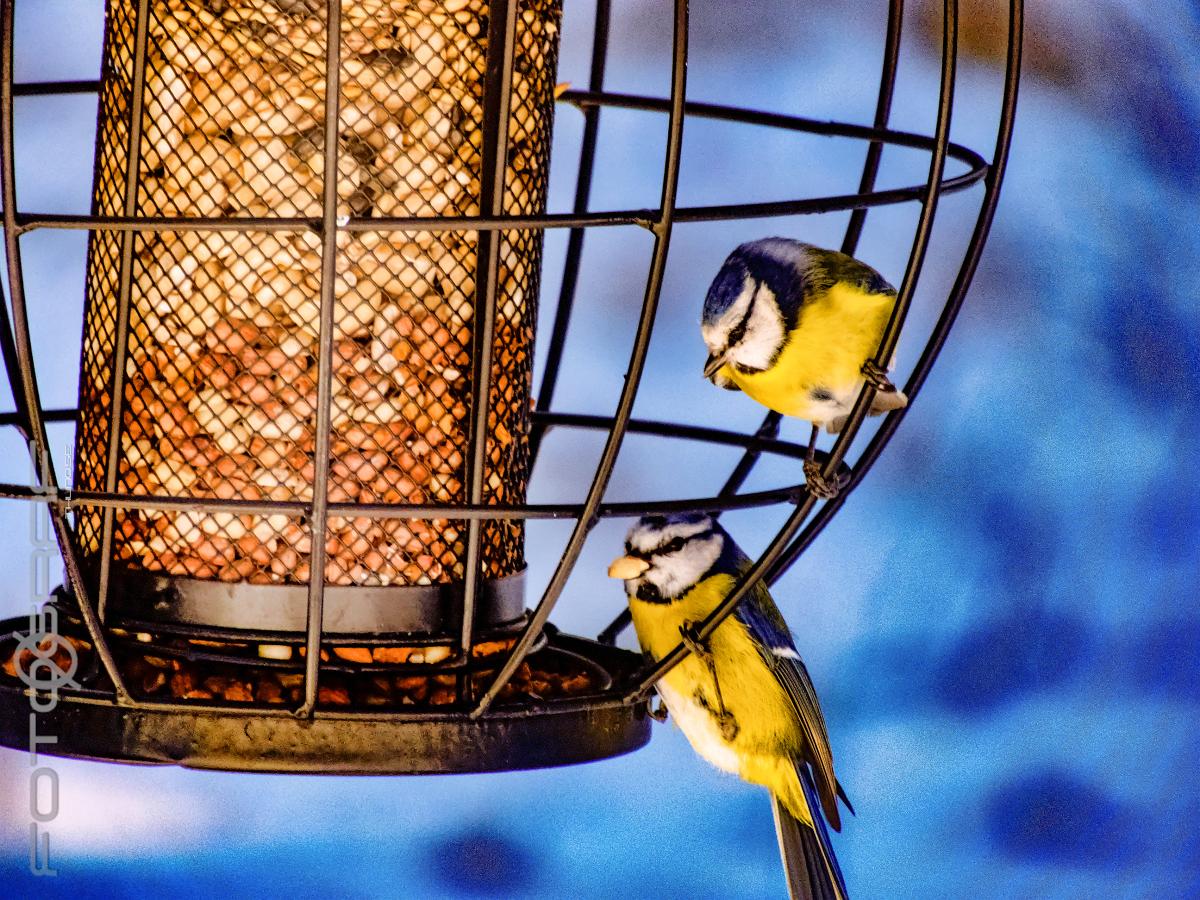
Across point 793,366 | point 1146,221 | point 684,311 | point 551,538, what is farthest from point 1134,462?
point 793,366

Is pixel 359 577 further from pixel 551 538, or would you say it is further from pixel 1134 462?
pixel 1134 462

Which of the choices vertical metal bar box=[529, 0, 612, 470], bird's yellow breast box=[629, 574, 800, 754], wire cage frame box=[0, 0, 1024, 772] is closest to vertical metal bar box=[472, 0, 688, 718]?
wire cage frame box=[0, 0, 1024, 772]

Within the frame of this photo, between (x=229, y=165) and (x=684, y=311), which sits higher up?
(x=684, y=311)

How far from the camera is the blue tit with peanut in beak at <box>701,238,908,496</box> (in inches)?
43.9

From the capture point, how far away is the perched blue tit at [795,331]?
3.66 feet

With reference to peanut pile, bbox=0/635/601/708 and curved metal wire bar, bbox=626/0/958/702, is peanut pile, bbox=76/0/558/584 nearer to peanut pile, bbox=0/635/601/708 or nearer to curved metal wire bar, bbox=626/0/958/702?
peanut pile, bbox=0/635/601/708

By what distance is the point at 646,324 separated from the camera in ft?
2.51

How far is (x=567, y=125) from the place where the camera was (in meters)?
1.95

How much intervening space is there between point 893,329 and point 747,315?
305 millimetres

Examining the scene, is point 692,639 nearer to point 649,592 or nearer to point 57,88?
point 649,592

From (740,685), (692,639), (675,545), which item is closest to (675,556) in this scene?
(675,545)

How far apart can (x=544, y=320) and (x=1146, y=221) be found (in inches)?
28.4

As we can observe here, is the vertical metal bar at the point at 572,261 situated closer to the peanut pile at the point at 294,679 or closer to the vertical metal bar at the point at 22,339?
Result: the peanut pile at the point at 294,679

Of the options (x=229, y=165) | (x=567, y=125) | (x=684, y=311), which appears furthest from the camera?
(x=567, y=125)
